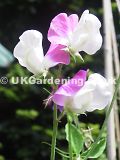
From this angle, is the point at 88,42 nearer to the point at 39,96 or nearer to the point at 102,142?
the point at 102,142

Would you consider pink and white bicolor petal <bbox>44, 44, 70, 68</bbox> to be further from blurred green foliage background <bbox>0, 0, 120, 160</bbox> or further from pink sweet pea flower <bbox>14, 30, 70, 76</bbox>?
blurred green foliage background <bbox>0, 0, 120, 160</bbox>

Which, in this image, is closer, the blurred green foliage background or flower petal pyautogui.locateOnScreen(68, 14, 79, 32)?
flower petal pyautogui.locateOnScreen(68, 14, 79, 32)

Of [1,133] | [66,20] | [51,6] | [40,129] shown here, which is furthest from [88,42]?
[51,6]

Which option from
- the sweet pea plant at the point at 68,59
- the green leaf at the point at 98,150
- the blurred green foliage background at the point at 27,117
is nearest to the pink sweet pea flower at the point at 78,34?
the sweet pea plant at the point at 68,59

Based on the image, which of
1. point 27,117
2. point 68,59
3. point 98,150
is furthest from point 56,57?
point 27,117

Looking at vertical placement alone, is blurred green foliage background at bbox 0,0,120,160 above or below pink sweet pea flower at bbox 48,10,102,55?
above

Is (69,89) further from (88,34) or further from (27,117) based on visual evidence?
(27,117)

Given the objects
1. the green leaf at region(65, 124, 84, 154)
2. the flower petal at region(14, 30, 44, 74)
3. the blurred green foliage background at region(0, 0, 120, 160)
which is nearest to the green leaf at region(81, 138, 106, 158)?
the green leaf at region(65, 124, 84, 154)
